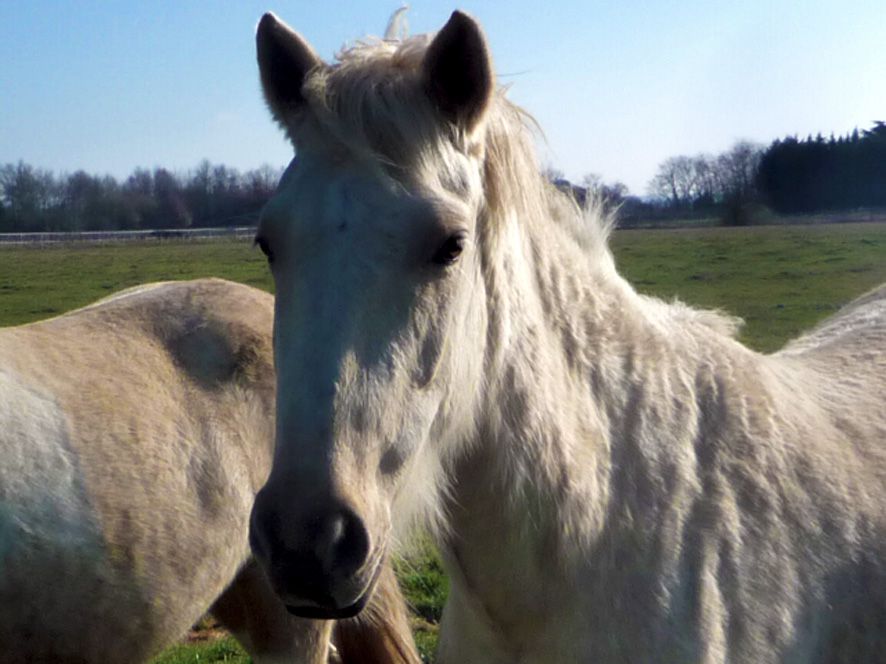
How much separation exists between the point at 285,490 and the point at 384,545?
294 mm

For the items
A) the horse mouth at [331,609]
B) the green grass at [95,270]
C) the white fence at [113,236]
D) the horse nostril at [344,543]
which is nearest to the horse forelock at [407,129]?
the horse nostril at [344,543]

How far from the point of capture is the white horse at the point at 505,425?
183 centimetres

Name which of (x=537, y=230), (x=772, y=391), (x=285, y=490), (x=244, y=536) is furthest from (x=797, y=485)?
(x=244, y=536)

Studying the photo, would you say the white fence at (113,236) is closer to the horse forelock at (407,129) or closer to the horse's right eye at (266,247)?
the horse forelock at (407,129)

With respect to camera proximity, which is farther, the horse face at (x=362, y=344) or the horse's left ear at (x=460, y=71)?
the horse's left ear at (x=460, y=71)

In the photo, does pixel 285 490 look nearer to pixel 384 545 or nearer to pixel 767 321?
pixel 384 545

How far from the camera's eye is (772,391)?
2.55 m

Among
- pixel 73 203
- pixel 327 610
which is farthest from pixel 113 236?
pixel 327 610

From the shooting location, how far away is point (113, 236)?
142 feet

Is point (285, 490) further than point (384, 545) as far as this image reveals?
No

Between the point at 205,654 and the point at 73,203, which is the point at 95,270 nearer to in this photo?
the point at 73,203

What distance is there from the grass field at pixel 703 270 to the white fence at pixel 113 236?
15.3 feet

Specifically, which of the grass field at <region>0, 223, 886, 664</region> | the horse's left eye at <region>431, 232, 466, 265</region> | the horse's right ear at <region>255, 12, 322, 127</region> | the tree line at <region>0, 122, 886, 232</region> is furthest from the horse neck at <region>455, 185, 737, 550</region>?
the tree line at <region>0, 122, 886, 232</region>

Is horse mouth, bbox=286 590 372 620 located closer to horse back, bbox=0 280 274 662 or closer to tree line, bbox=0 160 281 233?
horse back, bbox=0 280 274 662
